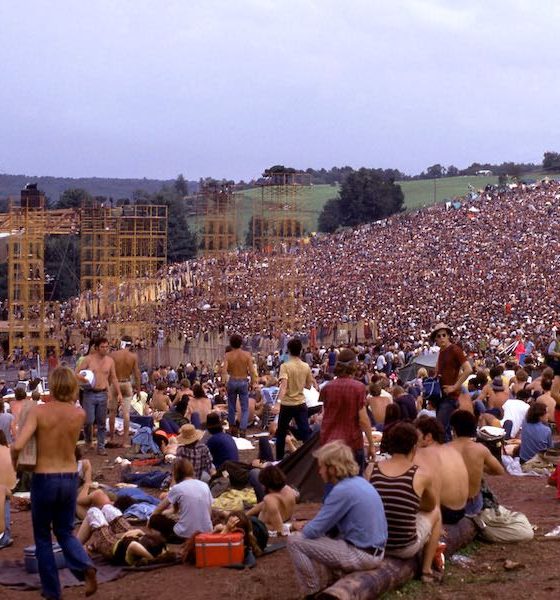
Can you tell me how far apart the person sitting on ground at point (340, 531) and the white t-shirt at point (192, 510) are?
5.65ft

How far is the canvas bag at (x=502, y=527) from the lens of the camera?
923cm

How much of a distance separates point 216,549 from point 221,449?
334 centimetres

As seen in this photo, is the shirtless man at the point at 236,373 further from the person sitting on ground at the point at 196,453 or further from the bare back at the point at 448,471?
the bare back at the point at 448,471

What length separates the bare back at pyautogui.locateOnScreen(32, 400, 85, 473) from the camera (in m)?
7.20

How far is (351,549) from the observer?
24.4 feet

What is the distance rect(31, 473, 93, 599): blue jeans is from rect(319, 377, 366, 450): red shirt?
109 inches

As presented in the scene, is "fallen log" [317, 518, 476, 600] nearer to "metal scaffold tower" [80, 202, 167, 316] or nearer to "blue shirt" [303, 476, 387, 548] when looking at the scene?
"blue shirt" [303, 476, 387, 548]

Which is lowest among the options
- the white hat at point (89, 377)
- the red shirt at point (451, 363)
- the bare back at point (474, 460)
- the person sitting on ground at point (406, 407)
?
the person sitting on ground at point (406, 407)

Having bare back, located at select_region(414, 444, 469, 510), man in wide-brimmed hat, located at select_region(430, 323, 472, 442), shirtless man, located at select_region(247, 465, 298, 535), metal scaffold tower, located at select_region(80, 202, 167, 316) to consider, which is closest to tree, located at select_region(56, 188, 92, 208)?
metal scaffold tower, located at select_region(80, 202, 167, 316)

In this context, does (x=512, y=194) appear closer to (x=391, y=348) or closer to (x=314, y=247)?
(x=314, y=247)

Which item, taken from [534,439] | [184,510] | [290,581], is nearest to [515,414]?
[534,439]

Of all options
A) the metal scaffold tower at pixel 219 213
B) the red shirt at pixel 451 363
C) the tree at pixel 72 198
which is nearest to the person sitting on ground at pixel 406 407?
the red shirt at pixel 451 363

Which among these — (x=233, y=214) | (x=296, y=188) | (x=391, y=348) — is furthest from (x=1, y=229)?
(x=391, y=348)

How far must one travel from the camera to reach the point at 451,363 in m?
12.0
